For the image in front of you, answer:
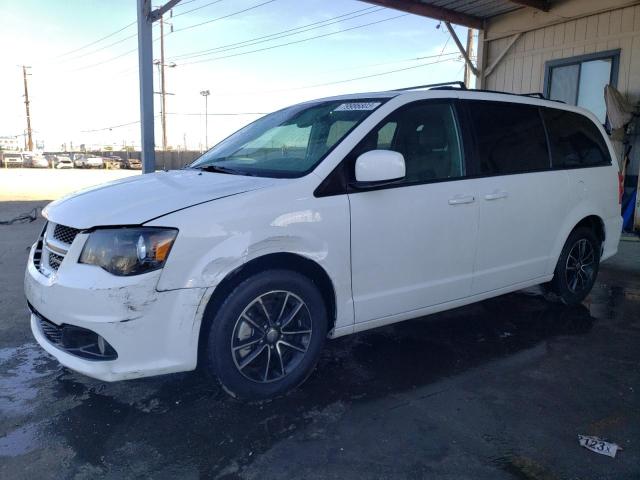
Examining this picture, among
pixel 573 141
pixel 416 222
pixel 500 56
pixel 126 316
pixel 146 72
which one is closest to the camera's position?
pixel 126 316

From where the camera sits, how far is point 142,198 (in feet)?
9.34

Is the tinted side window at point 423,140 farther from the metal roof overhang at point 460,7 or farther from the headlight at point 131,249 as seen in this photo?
the metal roof overhang at point 460,7

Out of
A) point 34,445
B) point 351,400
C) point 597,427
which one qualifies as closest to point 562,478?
point 597,427

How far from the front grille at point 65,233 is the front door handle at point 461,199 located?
2368 millimetres

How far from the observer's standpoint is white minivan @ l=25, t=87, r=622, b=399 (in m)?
2.60

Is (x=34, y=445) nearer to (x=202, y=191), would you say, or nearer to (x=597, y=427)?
(x=202, y=191)

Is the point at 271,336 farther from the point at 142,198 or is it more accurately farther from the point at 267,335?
the point at 142,198

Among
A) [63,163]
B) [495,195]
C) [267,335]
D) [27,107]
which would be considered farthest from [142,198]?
[27,107]

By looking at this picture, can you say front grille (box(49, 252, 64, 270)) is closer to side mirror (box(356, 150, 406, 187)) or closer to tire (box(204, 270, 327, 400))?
tire (box(204, 270, 327, 400))

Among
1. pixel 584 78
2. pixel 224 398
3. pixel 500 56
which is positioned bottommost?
pixel 224 398

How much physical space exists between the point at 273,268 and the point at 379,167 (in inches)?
33.9

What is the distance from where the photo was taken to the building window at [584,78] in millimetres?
8500

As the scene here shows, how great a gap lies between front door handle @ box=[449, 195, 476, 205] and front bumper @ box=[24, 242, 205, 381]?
1.86 m

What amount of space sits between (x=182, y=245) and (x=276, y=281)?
577 millimetres
